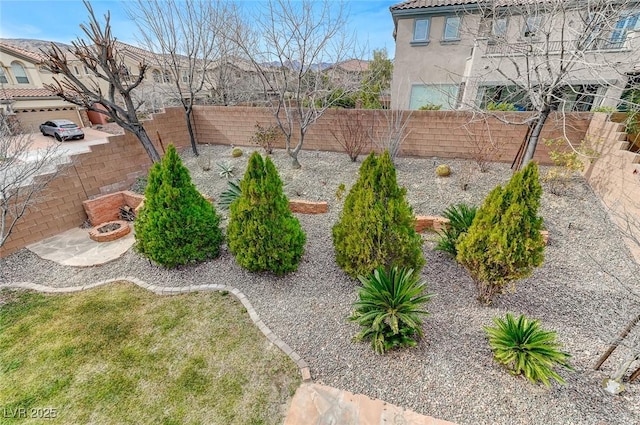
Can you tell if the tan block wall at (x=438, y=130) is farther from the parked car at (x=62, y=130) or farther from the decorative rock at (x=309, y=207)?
the parked car at (x=62, y=130)

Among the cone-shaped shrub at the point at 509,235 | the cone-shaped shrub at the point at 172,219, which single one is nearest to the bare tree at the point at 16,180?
the cone-shaped shrub at the point at 172,219

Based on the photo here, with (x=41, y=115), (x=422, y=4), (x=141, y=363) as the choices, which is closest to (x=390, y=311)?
(x=141, y=363)

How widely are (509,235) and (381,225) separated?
1.60m

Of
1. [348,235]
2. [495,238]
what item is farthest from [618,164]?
[348,235]

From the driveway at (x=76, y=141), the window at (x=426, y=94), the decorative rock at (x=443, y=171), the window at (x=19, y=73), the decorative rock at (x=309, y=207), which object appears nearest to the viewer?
the decorative rock at (x=309, y=207)

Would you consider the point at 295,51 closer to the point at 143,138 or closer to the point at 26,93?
the point at 143,138

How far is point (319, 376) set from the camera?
311cm

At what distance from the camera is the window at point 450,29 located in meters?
12.1

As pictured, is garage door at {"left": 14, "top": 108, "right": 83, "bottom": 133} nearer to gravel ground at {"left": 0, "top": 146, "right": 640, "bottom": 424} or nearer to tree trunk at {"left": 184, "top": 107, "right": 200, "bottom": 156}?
tree trunk at {"left": 184, "top": 107, "right": 200, "bottom": 156}

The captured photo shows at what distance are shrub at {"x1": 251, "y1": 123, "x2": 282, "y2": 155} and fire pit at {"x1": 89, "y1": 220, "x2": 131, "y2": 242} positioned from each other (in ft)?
17.4

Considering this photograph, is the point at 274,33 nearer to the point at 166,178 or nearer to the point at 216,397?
the point at 166,178

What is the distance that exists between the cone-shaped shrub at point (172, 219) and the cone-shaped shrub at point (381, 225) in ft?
9.34

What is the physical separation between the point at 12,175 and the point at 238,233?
16.2ft

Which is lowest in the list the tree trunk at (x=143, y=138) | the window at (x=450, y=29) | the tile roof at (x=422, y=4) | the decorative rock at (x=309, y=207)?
the decorative rock at (x=309, y=207)
